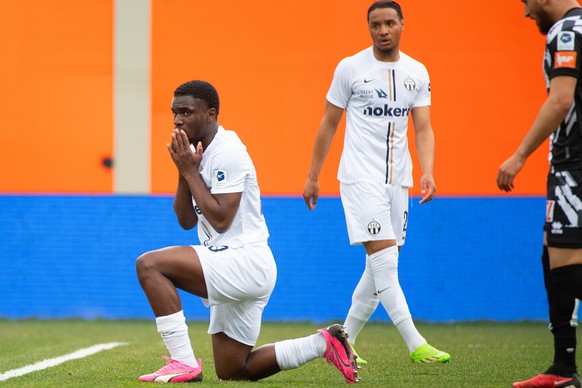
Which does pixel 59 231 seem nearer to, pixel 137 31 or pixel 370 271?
pixel 137 31

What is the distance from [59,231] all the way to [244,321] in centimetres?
642

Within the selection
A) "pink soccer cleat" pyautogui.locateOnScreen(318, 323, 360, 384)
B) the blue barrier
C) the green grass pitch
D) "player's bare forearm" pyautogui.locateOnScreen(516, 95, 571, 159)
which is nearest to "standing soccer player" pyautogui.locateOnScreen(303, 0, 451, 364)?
the green grass pitch

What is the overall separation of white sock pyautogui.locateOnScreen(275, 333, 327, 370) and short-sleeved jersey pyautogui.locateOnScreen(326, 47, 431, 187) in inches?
50.8

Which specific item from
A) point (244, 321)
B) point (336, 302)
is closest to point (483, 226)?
point (336, 302)

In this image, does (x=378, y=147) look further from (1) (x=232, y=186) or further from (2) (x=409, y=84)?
(1) (x=232, y=186)

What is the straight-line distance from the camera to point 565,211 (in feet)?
14.0

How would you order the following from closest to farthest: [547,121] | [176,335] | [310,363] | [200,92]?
[547,121] < [176,335] < [200,92] < [310,363]

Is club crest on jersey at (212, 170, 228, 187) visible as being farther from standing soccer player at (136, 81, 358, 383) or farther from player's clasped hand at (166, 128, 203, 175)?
player's clasped hand at (166, 128, 203, 175)

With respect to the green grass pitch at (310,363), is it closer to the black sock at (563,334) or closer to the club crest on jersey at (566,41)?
the black sock at (563,334)

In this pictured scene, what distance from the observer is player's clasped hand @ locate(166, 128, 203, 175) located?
189 inches

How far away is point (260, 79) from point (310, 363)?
6.55m

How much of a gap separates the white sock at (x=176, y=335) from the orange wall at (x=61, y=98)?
25.9 feet

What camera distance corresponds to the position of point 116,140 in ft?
40.8

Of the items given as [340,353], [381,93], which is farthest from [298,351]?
[381,93]
